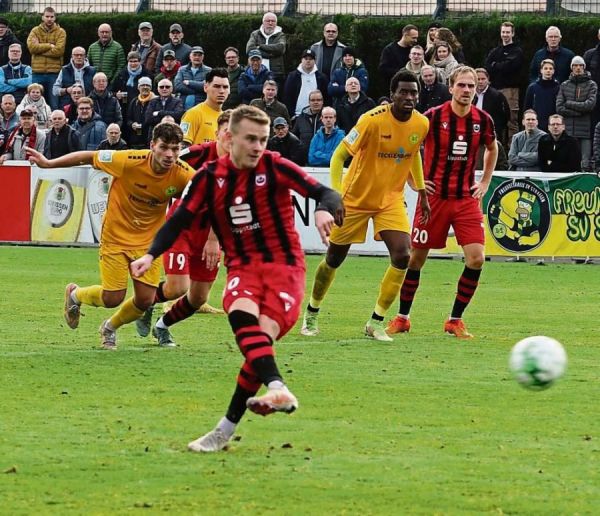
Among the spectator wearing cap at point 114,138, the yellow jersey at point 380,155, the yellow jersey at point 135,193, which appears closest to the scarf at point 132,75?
the spectator wearing cap at point 114,138

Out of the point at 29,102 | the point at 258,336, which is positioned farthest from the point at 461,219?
the point at 29,102

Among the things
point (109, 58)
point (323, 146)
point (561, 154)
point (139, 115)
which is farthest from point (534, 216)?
point (109, 58)

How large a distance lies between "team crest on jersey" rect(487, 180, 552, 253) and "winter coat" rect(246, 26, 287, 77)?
18.2 feet

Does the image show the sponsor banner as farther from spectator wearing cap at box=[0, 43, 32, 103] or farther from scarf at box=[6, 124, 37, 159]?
spectator wearing cap at box=[0, 43, 32, 103]

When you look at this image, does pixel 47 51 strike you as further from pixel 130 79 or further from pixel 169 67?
pixel 169 67

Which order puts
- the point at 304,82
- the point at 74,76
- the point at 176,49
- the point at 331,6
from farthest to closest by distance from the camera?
the point at 331,6, the point at 74,76, the point at 176,49, the point at 304,82

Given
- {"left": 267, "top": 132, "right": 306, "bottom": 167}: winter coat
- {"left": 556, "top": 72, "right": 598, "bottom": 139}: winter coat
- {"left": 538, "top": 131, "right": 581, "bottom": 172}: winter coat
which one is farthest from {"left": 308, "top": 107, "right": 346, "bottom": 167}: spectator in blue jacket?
{"left": 556, "top": 72, "right": 598, "bottom": 139}: winter coat

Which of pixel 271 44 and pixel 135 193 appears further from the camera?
pixel 271 44

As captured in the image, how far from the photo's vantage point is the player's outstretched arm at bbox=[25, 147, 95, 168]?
11.0 metres

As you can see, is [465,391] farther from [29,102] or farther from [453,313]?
[29,102]

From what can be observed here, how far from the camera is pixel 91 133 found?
23656 mm

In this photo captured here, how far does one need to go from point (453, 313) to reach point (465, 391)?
3302 mm

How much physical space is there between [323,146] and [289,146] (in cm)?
56

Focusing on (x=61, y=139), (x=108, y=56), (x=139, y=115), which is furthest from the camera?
(x=108, y=56)
